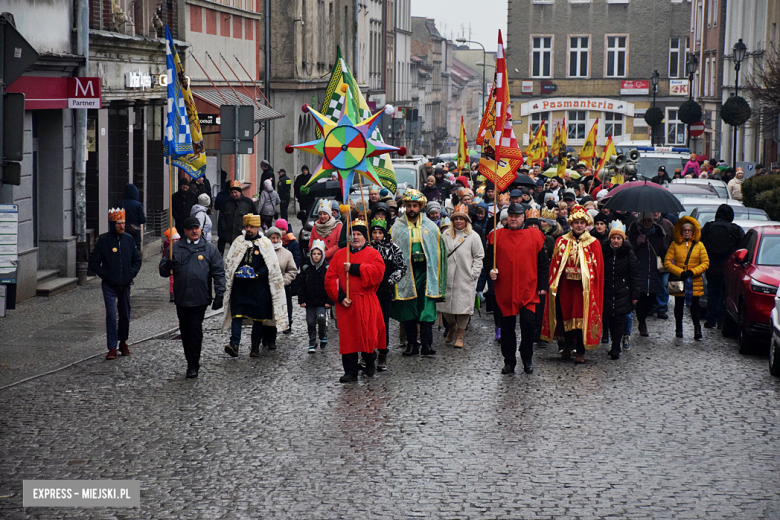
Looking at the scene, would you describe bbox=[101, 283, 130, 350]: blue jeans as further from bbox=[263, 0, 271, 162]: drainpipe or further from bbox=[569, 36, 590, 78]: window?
bbox=[569, 36, 590, 78]: window

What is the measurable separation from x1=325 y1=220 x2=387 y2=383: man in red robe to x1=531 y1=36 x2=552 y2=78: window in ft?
222

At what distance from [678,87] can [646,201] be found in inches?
2489

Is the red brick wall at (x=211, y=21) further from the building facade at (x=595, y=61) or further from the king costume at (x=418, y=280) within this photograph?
the building facade at (x=595, y=61)

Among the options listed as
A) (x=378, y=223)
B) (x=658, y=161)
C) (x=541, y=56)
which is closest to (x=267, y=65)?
(x=658, y=161)

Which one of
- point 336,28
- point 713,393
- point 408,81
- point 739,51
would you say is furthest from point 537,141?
point 408,81

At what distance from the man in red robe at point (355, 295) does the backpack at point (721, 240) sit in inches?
240

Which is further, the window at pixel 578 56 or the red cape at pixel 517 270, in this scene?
the window at pixel 578 56

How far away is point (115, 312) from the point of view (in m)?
13.3

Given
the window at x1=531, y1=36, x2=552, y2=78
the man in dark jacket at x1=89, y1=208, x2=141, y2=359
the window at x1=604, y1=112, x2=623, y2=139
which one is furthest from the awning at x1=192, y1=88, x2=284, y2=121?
the window at x1=604, y1=112, x2=623, y2=139

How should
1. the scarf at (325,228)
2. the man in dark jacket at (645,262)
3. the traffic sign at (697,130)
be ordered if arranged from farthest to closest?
1. the traffic sign at (697,130)
2. the man in dark jacket at (645,262)
3. the scarf at (325,228)

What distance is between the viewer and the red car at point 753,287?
13898 mm

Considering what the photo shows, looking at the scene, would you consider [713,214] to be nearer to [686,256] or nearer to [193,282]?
[686,256]

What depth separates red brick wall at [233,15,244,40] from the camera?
115 feet

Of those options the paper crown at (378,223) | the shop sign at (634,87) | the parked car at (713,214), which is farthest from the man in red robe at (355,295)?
the shop sign at (634,87)
